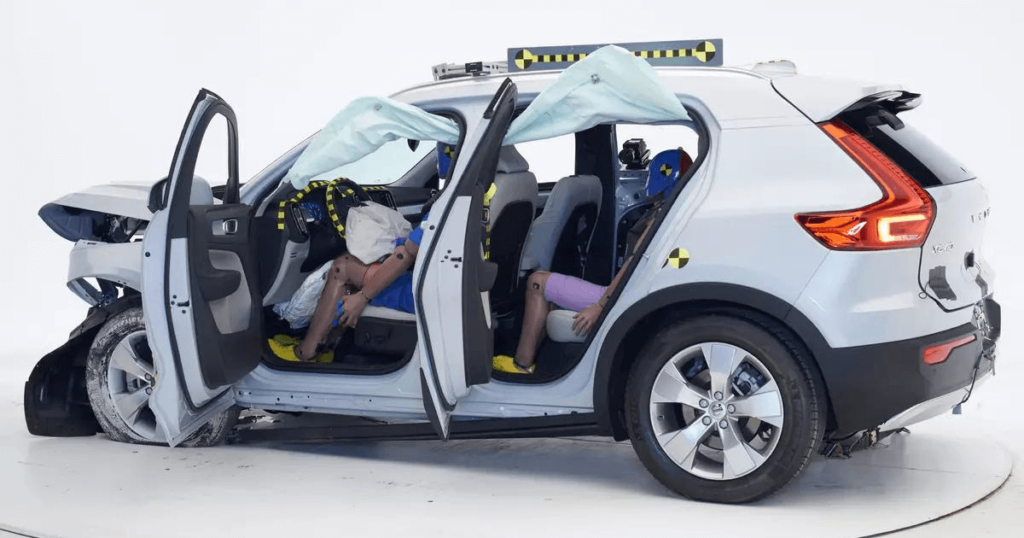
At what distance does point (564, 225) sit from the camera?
5594 millimetres

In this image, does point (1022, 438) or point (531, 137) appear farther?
point (1022, 438)

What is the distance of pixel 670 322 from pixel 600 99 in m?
0.85

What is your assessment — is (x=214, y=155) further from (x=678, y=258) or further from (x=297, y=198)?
(x=678, y=258)

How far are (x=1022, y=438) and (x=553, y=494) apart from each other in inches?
93.1

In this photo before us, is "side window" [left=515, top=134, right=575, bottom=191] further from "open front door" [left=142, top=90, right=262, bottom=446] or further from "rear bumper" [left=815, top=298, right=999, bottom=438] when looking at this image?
"rear bumper" [left=815, top=298, right=999, bottom=438]

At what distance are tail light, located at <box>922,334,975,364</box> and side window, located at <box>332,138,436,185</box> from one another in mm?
2644

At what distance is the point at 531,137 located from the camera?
4.87m

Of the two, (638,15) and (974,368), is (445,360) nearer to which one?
(974,368)

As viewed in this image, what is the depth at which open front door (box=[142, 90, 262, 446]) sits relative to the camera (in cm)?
506

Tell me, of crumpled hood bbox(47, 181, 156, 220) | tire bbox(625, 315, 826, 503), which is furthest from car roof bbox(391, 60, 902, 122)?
crumpled hood bbox(47, 181, 156, 220)

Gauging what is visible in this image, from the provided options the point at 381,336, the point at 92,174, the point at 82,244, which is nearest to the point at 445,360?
the point at 381,336

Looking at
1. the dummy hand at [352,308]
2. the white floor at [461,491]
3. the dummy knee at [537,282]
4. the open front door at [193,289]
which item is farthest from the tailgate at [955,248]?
the open front door at [193,289]

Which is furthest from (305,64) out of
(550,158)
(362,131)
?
(362,131)

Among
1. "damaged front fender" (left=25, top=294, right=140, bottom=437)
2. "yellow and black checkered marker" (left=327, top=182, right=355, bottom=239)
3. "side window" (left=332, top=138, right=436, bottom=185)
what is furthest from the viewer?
"side window" (left=332, top=138, right=436, bottom=185)
